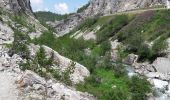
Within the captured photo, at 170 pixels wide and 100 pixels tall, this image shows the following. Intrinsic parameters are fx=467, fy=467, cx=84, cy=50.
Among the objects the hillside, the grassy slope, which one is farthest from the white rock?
the grassy slope

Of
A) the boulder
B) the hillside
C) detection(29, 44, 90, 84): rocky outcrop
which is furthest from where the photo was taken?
detection(29, 44, 90, 84): rocky outcrop

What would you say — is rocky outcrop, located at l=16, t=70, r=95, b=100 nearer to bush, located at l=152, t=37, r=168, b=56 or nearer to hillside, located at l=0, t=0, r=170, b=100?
hillside, located at l=0, t=0, r=170, b=100

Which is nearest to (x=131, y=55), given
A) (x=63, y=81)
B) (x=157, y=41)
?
(x=157, y=41)

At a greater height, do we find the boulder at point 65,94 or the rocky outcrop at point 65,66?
the rocky outcrop at point 65,66

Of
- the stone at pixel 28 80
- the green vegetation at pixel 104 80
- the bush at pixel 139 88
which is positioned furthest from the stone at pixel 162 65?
the stone at pixel 28 80

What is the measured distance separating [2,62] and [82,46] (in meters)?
71.1

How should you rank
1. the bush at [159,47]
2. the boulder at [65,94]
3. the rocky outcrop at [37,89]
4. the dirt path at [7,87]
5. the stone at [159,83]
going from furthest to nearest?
the bush at [159,47]
the stone at [159,83]
the boulder at [65,94]
the rocky outcrop at [37,89]
the dirt path at [7,87]

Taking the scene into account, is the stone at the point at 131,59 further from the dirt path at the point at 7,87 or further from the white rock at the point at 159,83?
the dirt path at the point at 7,87

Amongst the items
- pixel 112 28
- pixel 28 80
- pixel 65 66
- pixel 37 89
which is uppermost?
pixel 112 28

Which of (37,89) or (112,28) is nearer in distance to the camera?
(37,89)

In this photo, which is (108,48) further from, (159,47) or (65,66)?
(65,66)

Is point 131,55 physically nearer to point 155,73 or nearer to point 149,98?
point 155,73

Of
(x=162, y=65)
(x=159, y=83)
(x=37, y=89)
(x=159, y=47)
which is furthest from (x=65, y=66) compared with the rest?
(x=159, y=47)

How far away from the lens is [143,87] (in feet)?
212
